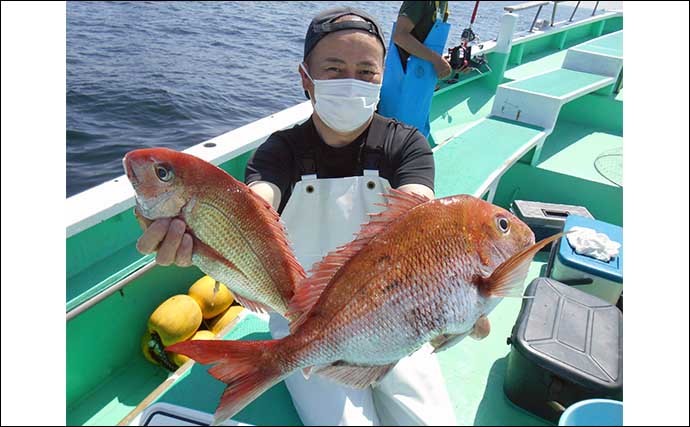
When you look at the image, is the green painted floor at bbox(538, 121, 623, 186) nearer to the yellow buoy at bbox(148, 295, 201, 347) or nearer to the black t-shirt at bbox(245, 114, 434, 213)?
the black t-shirt at bbox(245, 114, 434, 213)

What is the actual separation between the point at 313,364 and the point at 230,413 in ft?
0.83

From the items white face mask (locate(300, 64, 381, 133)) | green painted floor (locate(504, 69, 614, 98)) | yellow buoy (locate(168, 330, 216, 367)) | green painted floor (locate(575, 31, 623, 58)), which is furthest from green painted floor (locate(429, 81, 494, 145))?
yellow buoy (locate(168, 330, 216, 367))

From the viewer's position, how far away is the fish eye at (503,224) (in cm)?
127

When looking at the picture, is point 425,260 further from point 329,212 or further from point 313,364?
point 329,212

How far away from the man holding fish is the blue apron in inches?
78.0

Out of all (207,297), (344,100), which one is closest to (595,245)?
(344,100)

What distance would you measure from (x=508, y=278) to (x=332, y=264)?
0.48m

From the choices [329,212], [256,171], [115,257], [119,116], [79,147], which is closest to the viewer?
[256,171]

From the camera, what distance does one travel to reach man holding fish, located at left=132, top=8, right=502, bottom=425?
175cm

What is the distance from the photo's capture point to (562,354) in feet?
6.94

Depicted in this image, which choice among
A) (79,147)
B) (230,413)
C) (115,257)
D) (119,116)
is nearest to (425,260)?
(230,413)

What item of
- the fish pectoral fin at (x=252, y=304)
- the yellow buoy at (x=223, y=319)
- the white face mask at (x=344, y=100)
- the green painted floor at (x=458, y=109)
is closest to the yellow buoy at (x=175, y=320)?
the yellow buoy at (x=223, y=319)

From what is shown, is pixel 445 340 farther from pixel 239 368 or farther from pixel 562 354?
pixel 562 354

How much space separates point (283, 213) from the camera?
2.01 meters
